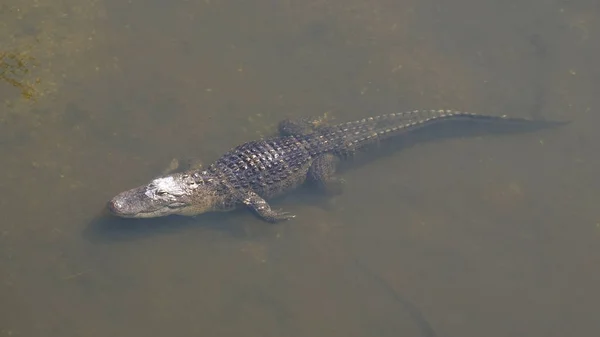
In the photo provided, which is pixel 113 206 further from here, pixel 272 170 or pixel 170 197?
pixel 272 170

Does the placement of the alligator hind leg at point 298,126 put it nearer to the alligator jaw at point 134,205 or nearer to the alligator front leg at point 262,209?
the alligator front leg at point 262,209

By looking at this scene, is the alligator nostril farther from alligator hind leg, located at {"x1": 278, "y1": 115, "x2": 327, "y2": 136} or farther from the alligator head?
alligator hind leg, located at {"x1": 278, "y1": 115, "x2": 327, "y2": 136}

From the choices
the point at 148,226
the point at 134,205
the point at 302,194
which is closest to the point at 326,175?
the point at 302,194

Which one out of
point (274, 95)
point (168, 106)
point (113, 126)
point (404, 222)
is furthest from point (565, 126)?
point (113, 126)

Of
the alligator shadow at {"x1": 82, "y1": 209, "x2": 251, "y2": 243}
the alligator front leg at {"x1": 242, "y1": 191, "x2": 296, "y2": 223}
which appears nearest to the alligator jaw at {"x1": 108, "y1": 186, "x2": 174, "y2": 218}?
the alligator shadow at {"x1": 82, "y1": 209, "x2": 251, "y2": 243}

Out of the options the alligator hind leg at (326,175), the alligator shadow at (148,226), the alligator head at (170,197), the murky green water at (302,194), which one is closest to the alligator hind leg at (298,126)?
the murky green water at (302,194)

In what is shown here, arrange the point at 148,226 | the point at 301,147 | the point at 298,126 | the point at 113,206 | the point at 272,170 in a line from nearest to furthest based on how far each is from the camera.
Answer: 1. the point at 113,206
2. the point at 148,226
3. the point at 272,170
4. the point at 301,147
5. the point at 298,126

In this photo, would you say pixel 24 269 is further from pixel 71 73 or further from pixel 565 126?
pixel 565 126

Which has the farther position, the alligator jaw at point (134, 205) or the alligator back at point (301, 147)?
the alligator back at point (301, 147)
